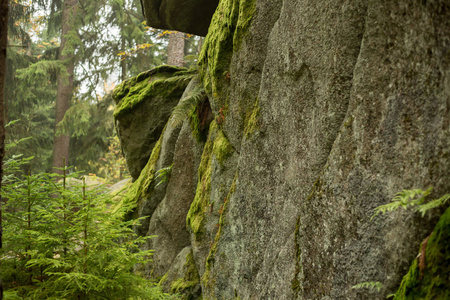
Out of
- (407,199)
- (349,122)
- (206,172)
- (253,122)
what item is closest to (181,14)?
(206,172)

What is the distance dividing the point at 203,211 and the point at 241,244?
1432mm

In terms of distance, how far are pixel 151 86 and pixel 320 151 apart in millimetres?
6439

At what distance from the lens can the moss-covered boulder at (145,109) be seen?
29.8 ft

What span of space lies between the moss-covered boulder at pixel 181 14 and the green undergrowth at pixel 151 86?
3.76ft

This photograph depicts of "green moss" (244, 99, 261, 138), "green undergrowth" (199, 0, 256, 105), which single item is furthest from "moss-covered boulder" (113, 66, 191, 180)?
"green moss" (244, 99, 261, 138)

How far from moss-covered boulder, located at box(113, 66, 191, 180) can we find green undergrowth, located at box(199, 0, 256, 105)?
267cm

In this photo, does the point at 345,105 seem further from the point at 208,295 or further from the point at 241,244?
the point at 208,295

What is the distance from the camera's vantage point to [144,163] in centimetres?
969

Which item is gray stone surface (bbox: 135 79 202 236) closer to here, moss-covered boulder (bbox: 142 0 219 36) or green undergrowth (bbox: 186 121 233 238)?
green undergrowth (bbox: 186 121 233 238)

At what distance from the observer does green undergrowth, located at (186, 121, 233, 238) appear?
582 centimetres

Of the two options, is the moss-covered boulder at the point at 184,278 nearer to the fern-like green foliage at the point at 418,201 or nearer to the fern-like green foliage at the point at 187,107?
A: the fern-like green foliage at the point at 187,107

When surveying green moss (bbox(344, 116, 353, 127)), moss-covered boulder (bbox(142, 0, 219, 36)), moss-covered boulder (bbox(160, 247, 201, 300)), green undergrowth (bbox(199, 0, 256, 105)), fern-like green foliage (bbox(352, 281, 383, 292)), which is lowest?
moss-covered boulder (bbox(160, 247, 201, 300))

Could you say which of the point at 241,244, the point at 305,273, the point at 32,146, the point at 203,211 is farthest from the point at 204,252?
the point at 32,146

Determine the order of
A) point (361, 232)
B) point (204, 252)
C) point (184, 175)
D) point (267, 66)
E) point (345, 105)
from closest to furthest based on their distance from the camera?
point (361, 232) → point (345, 105) → point (267, 66) → point (204, 252) → point (184, 175)
